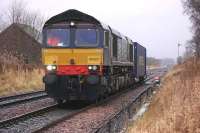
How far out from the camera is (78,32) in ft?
68.0

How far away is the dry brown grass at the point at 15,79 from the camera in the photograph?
3154cm

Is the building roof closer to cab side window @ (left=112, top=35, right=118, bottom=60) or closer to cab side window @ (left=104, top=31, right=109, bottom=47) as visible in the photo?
cab side window @ (left=112, top=35, right=118, bottom=60)

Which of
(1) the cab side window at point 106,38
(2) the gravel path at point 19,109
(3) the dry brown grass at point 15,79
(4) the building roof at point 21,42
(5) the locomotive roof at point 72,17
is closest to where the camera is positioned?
(2) the gravel path at point 19,109

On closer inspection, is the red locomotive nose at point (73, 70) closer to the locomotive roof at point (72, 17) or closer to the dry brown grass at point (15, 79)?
the locomotive roof at point (72, 17)

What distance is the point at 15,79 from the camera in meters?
33.4

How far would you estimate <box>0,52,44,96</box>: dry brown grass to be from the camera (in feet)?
103

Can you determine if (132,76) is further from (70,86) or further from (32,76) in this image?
(70,86)

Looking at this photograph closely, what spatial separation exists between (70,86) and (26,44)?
4797 centimetres

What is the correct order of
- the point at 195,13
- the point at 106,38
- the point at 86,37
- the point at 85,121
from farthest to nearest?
the point at 195,13, the point at 106,38, the point at 86,37, the point at 85,121

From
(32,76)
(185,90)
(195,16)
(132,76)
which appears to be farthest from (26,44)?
(185,90)

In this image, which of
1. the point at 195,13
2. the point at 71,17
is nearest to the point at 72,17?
the point at 71,17

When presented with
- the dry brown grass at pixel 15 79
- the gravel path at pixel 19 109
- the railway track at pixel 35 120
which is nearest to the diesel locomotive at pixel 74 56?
the railway track at pixel 35 120

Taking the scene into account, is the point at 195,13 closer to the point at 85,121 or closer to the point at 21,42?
the point at 21,42

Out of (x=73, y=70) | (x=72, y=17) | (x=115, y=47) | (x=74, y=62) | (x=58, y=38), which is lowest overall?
(x=73, y=70)
